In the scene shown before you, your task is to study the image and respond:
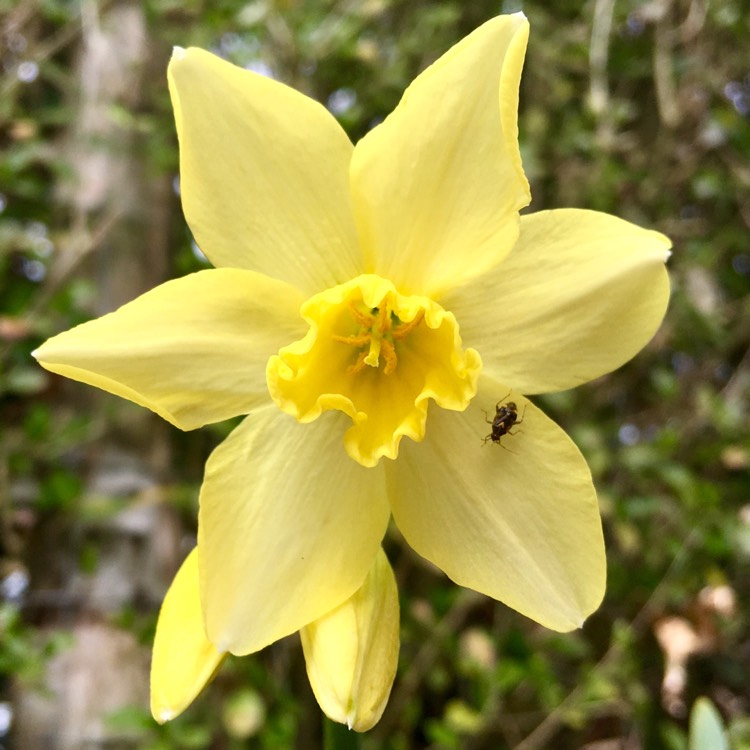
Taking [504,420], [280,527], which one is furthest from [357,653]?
[504,420]

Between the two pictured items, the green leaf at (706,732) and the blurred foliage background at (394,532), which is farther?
the blurred foliage background at (394,532)

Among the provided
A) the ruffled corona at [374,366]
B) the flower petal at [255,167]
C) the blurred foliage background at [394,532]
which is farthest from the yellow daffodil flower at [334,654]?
the blurred foliage background at [394,532]

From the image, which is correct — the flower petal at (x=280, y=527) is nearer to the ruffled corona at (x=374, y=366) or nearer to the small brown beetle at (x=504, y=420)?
the ruffled corona at (x=374, y=366)

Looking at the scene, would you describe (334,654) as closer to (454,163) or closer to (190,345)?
(190,345)

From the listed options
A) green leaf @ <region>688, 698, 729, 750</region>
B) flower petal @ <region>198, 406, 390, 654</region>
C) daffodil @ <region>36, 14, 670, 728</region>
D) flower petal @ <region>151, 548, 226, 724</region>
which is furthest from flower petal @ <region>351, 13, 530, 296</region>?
green leaf @ <region>688, 698, 729, 750</region>

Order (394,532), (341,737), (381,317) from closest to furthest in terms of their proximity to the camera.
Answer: (341,737) → (381,317) → (394,532)
